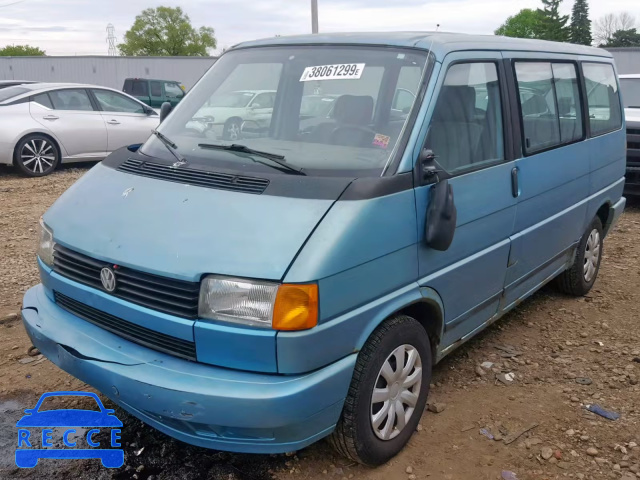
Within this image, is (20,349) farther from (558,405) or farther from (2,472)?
(558,405)

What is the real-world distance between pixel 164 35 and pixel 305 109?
90655mm

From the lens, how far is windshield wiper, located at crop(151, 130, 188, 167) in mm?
3283

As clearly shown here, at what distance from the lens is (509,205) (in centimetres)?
374

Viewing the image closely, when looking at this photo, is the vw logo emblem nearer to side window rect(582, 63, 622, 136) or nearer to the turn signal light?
the turn signal light

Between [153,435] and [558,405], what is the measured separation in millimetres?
2318

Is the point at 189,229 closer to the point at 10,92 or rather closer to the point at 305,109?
the point at 305,109

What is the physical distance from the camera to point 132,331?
9.05ft

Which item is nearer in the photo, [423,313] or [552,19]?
[423,313]

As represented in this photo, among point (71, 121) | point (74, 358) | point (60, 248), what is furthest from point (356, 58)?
point (71, 121)

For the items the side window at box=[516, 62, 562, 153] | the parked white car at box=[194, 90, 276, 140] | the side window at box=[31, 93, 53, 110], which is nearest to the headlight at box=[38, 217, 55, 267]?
the parked white car at box=[194, 90, 276, 140]

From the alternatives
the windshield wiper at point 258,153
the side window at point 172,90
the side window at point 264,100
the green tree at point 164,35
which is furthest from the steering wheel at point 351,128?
the green tree at point 164,35

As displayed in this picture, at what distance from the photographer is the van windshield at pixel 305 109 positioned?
310 cm

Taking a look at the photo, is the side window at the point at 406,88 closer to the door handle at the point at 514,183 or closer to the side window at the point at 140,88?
the door handle at the point at 514,183

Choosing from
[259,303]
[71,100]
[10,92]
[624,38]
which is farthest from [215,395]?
[624,38]
